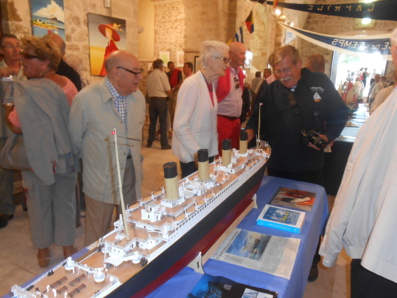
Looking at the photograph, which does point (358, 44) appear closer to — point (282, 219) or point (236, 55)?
point (236, 55)

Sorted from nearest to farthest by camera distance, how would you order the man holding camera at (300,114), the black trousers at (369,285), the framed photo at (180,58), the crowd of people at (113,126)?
the black trousers at (369,285), the crowd of people at (113,126), the man holding camera at (300,114), the framed photo at (180,58)

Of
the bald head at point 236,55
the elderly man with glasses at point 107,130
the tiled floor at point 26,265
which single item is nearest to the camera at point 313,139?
the tiled floor at point 26,265

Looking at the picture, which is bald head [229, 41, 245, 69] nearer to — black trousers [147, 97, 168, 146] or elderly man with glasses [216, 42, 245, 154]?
elderly man with glasses [216, 42, 245, 154]

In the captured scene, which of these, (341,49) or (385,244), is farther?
(341,49)

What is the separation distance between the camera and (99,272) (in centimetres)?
112

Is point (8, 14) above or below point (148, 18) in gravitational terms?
below

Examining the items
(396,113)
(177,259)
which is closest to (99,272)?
(177,259)

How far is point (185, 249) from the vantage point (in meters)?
1.46

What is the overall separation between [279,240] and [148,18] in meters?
16.2

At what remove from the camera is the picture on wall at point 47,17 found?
4239 mm

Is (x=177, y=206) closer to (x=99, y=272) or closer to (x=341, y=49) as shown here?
(x=99, y=272)

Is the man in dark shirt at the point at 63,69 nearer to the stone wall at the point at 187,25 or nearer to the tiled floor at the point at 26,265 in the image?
the stone wall at the point at 187,25

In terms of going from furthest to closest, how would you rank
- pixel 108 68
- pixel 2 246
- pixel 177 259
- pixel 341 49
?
pixel 341 49, pixel 2 246, pixel 108 68, pixel 177 259

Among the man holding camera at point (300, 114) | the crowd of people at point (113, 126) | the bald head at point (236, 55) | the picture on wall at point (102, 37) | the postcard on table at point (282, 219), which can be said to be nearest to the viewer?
the postcard on table at point (282, 219)
